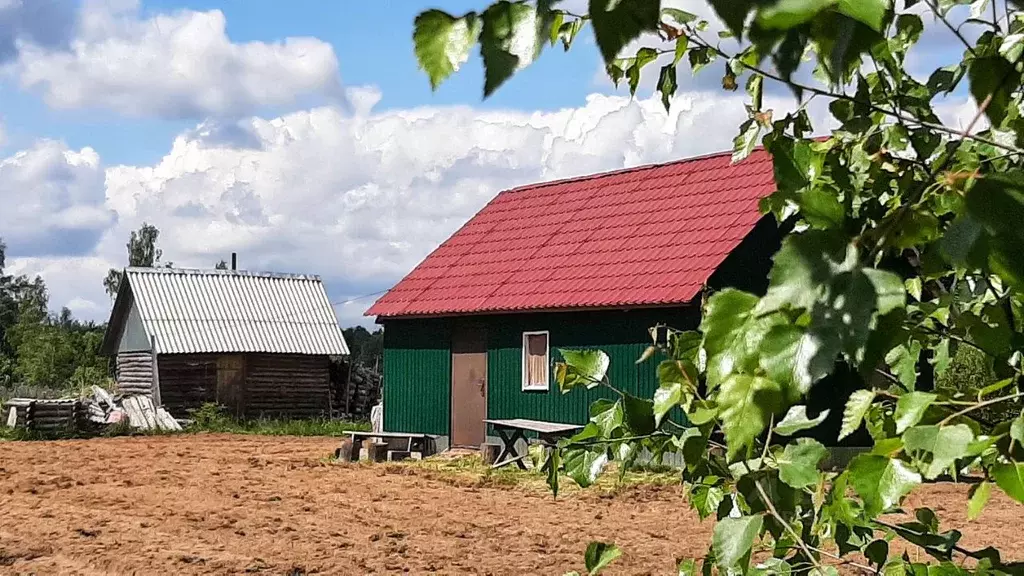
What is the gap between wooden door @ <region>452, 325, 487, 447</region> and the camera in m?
20.1

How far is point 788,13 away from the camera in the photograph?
2.33 ft

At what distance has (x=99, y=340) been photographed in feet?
168

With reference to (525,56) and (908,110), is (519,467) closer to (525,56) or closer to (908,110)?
(908,110)

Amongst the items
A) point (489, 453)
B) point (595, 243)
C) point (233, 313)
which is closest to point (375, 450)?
point (489, 453)

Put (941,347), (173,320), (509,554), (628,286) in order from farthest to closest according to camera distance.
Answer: (173,320) → (628,286) → (509,554) → (941,347)

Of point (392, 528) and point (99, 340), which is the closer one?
point (392, 528)

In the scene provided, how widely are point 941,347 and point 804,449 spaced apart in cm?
74

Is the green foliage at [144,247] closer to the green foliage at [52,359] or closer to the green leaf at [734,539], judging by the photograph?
the green foliage at [52,359]

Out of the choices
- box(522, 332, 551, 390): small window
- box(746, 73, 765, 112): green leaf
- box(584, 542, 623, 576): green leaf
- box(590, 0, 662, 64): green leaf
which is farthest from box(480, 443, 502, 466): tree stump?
box(590, 0, 662, 64): green leaf

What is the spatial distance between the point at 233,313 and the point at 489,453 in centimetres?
1607

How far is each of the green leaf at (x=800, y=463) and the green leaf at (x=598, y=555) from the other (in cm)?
37

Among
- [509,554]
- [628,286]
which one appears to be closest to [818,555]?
[509,554]

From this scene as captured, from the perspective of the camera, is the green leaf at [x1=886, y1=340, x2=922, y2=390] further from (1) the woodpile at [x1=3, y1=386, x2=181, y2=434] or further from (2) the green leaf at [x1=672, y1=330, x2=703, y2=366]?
(1) the woodpile at [x1=3, y1=386, x2=181, y2=434]

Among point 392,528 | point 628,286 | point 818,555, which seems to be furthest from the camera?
point 628,286
